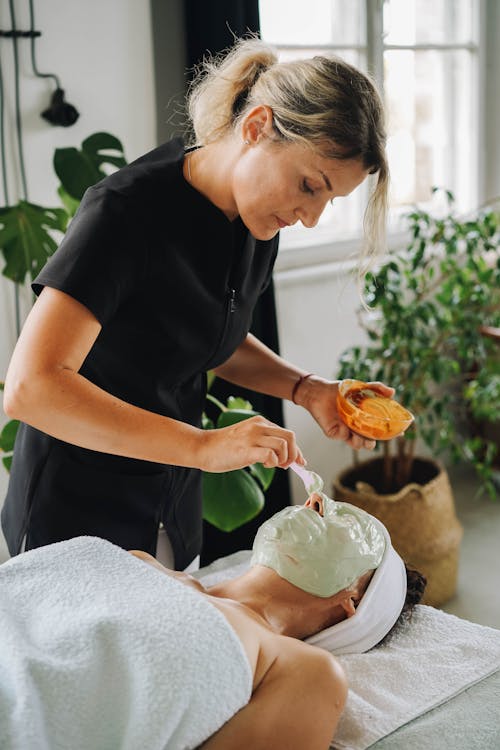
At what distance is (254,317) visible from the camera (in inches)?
103

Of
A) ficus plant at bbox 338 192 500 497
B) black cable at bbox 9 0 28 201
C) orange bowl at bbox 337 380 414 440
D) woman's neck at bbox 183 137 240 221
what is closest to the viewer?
woman's neck at bbox 183 137 240 221

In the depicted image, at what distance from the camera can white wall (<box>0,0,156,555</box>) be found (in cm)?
224

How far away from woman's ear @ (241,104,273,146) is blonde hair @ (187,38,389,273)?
0.01 meters

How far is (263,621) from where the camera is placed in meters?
1.48

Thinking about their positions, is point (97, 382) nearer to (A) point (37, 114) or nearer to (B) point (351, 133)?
(B) point (351, 133)

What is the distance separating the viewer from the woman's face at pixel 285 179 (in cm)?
127

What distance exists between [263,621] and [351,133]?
0.80 meters

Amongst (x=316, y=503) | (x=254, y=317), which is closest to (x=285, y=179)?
(x=316, y=503)

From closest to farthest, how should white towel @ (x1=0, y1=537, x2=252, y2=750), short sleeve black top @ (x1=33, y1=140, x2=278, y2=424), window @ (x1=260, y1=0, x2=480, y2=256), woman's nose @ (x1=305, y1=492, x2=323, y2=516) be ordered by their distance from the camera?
1. white towel @ (x1=0, y1=537, x2=252, y2=750)
2. short sleeve black top @ (x1=33, y1=140, x2=278, y2=424)
3. woman's nose @ (x1=305, y1=492, x2=323, y2=516)
4. window @ (x1=260, y1=0, x2=480, y2=256)

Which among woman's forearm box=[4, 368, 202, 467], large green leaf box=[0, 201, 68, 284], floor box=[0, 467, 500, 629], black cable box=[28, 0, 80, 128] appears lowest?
Answer: floor box=[0, 467, 500, 629]

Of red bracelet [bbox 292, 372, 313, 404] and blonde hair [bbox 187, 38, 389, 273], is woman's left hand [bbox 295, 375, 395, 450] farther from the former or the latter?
blonde hair [bbox 187, 38, 389, 273]

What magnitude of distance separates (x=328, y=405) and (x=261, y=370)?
6.6 inches

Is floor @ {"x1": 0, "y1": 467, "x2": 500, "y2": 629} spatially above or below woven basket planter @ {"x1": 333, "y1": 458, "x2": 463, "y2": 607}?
below

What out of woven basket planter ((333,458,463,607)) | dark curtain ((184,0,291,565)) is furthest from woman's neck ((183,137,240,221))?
woven basket planter ((333,458,463,607))
